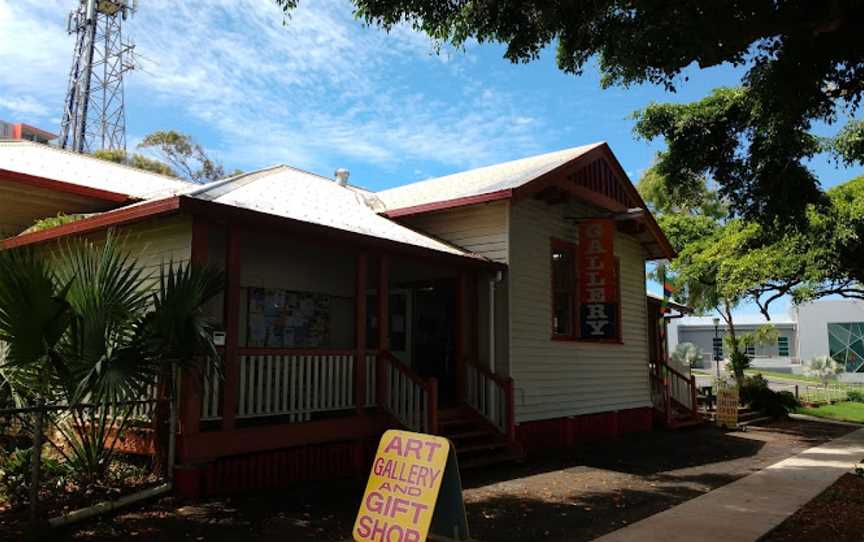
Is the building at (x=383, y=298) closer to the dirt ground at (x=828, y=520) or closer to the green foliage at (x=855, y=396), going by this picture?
the dirt ground at (x=828, y=520)

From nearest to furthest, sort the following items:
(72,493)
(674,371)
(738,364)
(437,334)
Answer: (72,493) → (437,334) → (674,371) → (738,364)

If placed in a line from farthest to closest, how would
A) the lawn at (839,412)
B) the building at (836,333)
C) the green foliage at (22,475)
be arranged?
1. the building at (836,333)
2. the lawn at (839,412)
3. the green foliage at (22,475)

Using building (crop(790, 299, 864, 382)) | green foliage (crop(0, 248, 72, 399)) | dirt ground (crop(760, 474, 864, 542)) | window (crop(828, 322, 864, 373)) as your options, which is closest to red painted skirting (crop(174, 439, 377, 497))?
green foliage (crop(0, 248, 72, 399))

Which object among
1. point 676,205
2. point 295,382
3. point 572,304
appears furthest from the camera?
point 676,205

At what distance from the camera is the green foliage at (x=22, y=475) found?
6422mm

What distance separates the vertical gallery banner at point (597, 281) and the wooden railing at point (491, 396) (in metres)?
2.69

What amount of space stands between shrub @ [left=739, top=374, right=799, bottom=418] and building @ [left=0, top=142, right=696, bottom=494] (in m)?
8.17

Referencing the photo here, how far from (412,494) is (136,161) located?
3630 cm

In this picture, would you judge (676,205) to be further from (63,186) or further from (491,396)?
(63,186)

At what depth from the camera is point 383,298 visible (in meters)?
9.87

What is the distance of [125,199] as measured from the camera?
38.1ft

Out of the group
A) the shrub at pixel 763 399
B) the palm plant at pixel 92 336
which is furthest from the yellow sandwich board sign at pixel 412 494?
the shrub at pixel 763 399

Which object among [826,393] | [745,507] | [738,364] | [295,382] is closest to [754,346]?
[826,393]

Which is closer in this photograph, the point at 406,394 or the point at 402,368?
the point at 402,368
